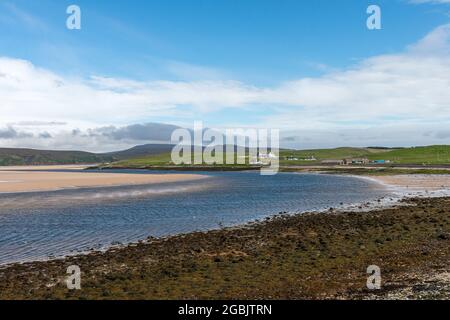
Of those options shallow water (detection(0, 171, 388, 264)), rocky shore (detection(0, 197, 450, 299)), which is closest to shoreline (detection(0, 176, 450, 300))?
rocky shore (detection(0, 197, 450, 299))

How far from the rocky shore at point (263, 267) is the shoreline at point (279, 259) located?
45 mm

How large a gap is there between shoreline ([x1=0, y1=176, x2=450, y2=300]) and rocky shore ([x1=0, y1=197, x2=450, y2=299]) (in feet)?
0.15

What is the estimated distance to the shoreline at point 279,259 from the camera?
53.4 feet

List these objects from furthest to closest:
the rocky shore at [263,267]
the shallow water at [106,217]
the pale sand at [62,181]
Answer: the pale sand at [62,181], the shallow water at [106,217], the rocky shore at [263,267]

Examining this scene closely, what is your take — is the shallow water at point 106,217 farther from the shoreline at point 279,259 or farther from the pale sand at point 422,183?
the pale sand at point 422,183

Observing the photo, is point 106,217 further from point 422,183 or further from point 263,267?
point 422,183

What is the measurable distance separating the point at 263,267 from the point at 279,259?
1.94 m

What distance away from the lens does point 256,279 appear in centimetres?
1830

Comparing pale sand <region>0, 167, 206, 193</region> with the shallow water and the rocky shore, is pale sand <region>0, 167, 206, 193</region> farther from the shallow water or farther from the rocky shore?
the rocky shore

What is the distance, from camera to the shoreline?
1627 centimetres

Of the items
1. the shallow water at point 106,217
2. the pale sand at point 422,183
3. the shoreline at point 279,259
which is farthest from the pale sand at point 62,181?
the shoreline at point 279,259

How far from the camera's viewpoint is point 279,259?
22.1 m
